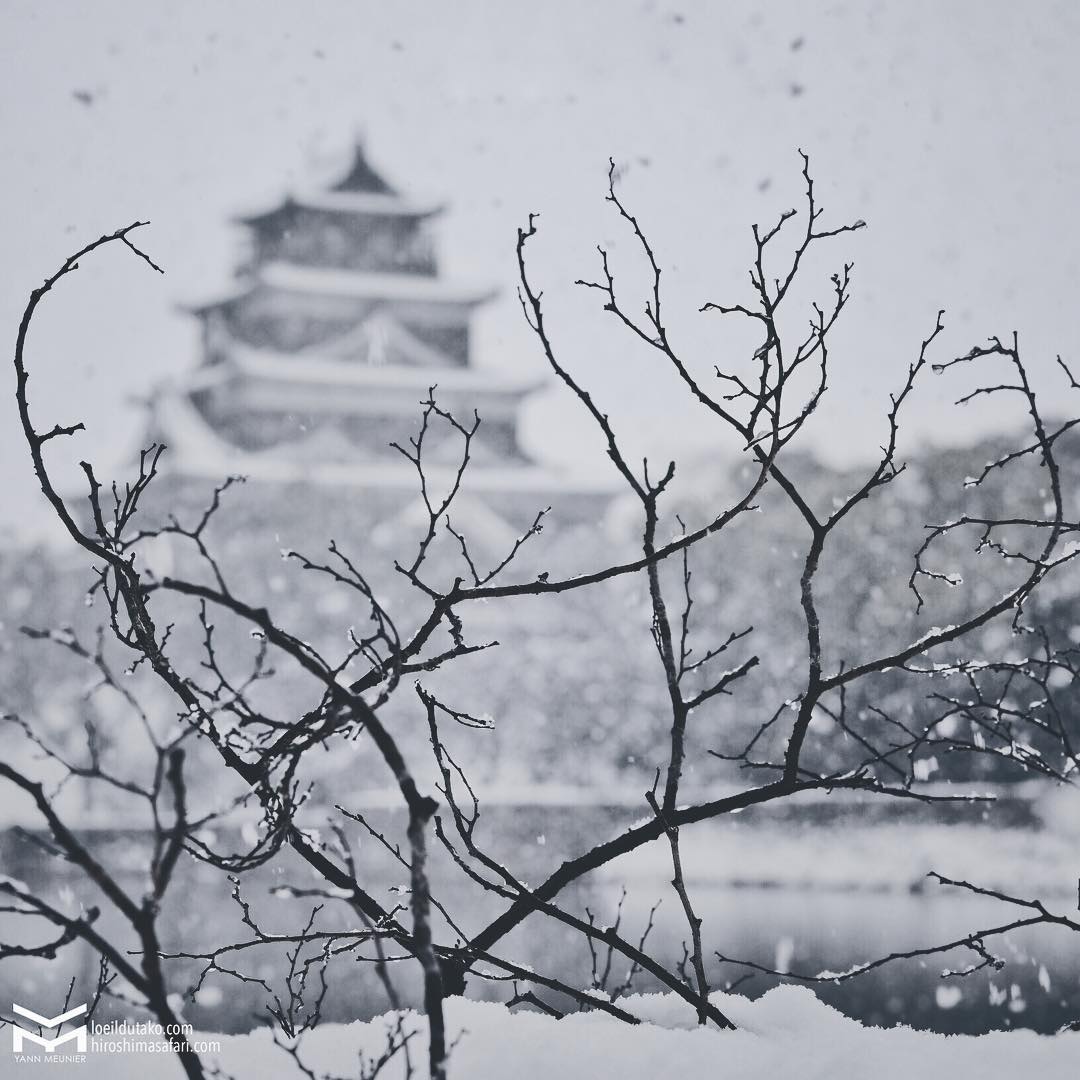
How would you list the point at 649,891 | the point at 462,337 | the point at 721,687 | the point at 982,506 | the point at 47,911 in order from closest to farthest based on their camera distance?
1. the point at 47,911
2. the point at 721,687
3. the point at 649,891
4. the point at 982,506
5. the point at 462,337

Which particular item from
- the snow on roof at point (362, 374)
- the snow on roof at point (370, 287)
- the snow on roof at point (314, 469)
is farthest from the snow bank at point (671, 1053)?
the snow on roof at point (370, 287)

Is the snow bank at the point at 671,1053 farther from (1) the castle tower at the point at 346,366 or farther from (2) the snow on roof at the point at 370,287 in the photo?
(2) the snow on roof at the point at 370,287

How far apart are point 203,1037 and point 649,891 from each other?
12.0 meters

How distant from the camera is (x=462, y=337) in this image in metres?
22.2


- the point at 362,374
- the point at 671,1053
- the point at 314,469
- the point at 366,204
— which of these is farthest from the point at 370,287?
the point at 671,1053

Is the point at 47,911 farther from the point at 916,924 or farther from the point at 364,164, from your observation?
the point at 364,164

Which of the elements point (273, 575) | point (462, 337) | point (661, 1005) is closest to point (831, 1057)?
point (661, 1005)

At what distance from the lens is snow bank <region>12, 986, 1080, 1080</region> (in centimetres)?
85

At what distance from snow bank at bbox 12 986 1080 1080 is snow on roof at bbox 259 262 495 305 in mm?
21134

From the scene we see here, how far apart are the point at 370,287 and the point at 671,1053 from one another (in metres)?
21.7

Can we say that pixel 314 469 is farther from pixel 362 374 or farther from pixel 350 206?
pixel 350 206

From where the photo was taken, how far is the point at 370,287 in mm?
21703

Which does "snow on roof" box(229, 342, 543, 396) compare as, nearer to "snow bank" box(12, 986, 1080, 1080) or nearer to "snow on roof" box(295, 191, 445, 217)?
"snow on roof" box(295, 191, 445, 217)

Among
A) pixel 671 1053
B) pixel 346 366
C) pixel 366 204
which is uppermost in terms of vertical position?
pixel 366 204
